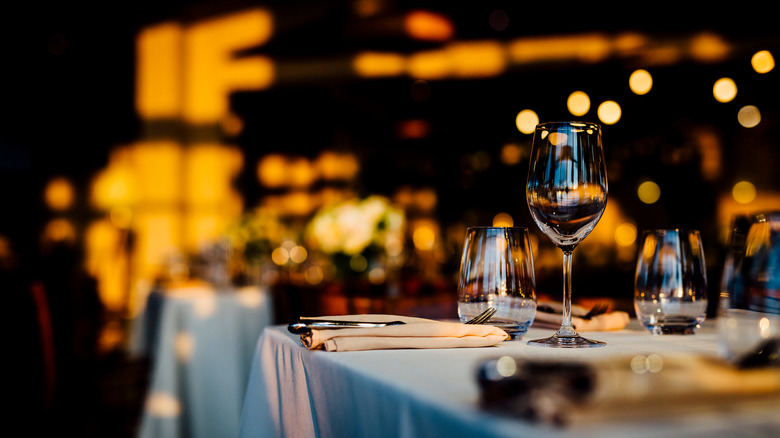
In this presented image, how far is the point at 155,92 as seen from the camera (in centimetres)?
664

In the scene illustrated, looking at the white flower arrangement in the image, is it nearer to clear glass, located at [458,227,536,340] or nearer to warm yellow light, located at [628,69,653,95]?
clear glass, located at [458,227,536,340]

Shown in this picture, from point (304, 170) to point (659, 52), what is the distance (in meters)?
3.90

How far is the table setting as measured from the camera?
0.37 meters

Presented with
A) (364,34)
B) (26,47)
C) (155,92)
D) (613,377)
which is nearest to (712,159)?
(364,34)

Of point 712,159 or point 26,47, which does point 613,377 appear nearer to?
point 712,159

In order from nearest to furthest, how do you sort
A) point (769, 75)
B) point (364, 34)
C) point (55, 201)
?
1. point (769, 75)
2. point (364, 34)
3. point (55, 201)

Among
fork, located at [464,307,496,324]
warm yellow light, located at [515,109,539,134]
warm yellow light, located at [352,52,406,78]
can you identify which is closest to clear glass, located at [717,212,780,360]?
fork, located at [464,307,496,324]

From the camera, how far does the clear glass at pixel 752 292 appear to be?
1.60 feet

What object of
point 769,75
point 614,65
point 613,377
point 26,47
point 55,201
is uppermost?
point 26,47

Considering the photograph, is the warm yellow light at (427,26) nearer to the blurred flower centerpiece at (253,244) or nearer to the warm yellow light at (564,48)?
the warm yellow light at (564,48)

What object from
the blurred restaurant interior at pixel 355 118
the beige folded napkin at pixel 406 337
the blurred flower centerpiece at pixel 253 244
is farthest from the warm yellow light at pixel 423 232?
the beige folded napkin at pixel 406 337

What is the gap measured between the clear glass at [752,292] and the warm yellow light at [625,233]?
21.8 ft

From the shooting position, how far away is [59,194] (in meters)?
8.09

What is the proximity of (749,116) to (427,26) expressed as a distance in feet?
10.7
